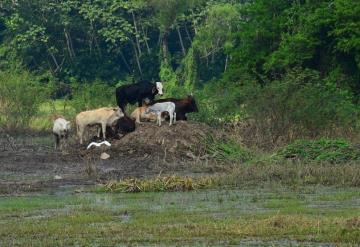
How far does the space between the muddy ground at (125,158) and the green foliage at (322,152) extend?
1819 millimetres

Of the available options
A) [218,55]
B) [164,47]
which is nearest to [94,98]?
[164,47]

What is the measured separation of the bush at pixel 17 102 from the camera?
37906 millimetres

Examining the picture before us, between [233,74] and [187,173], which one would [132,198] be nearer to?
[187,173]

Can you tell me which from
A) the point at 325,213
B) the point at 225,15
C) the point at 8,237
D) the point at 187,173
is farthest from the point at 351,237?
the point at 225,15

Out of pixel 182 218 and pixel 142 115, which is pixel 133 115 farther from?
pixel 182 218

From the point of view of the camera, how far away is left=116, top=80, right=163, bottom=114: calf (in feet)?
93.0

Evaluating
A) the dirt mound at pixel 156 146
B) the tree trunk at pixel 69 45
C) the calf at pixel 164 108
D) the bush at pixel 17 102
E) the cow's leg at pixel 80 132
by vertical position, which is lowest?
the tree trunk at pixel 69 45

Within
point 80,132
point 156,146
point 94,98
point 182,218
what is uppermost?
point 182,218

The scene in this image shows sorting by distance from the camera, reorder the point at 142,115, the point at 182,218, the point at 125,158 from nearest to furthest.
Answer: the point at 182,218 → the point at 125,158 → the point at 142,115

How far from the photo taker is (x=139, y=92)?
28406mm

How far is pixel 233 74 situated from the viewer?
3334cm

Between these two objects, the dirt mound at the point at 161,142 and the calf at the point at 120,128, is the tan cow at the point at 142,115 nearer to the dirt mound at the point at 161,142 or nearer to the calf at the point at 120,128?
the calf at the point at 120,128

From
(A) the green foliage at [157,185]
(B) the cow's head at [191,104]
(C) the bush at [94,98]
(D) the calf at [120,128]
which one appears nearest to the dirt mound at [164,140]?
(D) the calf at [120,128]

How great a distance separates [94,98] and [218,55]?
29.0 m
